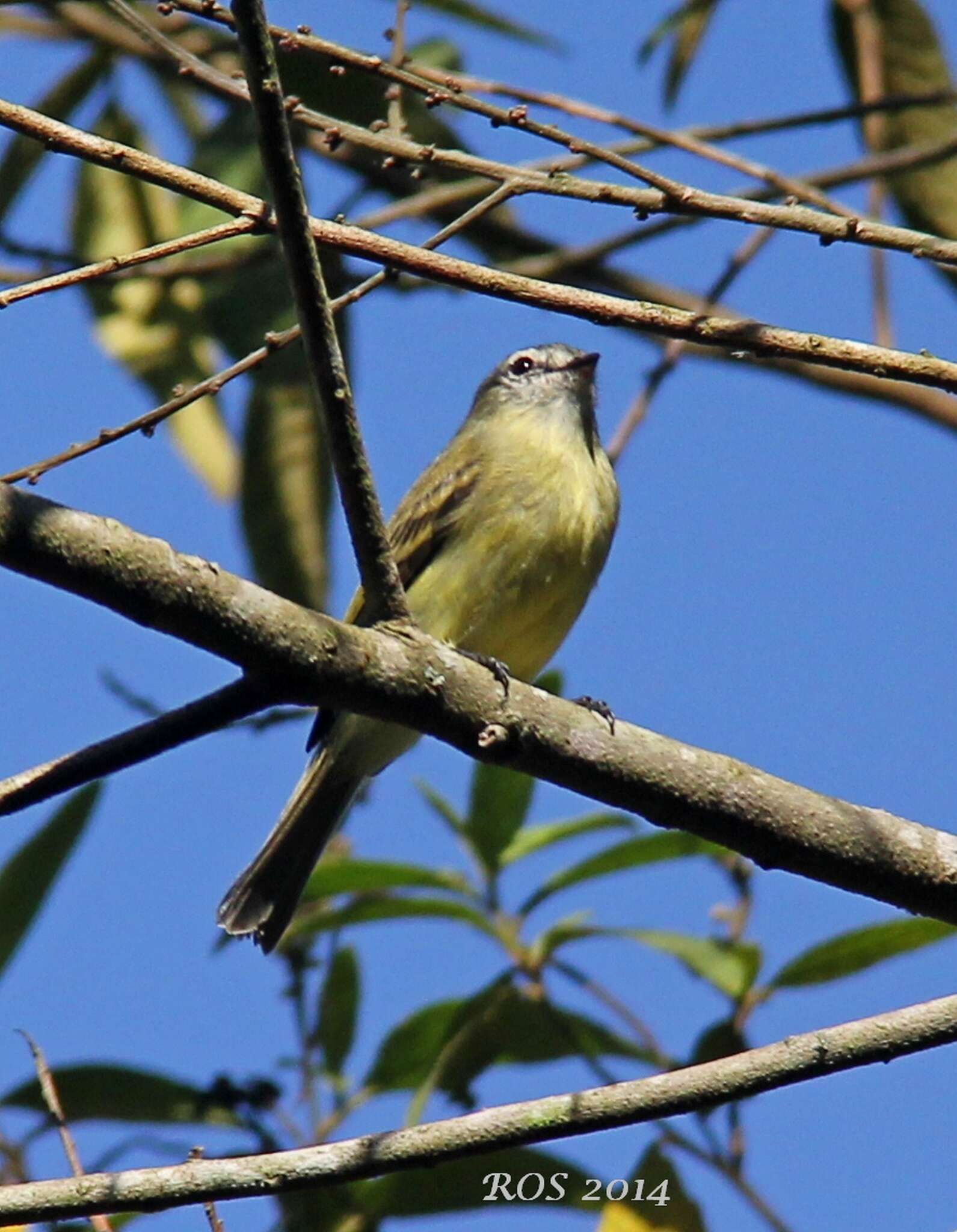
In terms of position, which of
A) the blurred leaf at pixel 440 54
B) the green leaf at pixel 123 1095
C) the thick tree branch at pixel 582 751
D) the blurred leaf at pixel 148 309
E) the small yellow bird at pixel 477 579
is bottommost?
the green leaf at pixel 123 1095

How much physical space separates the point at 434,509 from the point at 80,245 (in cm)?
176

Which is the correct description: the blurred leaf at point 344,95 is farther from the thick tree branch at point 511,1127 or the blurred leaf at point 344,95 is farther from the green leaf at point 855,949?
the thick tree branch at point 511,1127

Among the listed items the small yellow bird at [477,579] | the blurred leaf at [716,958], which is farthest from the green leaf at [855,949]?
the small yellow bird at [477,579]

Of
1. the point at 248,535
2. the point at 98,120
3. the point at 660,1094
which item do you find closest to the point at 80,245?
the point at 98,120

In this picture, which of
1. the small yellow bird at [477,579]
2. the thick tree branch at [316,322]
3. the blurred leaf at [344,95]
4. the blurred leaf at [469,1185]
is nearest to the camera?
the thick tree branch at [316,322]

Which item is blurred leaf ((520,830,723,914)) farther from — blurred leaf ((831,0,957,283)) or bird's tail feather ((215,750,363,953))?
blurred leaf ((831,0,957,283))

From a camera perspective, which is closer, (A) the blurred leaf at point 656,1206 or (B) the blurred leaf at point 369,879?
(A) the blurred leaf at point 656,1206

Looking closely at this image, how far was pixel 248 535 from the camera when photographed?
5.12m

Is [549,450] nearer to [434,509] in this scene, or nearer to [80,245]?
[434,509]

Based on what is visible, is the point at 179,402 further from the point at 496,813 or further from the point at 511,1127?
the point at 496,813

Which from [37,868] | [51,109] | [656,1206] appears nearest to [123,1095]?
[37,868]

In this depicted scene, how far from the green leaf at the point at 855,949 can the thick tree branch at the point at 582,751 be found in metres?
1.11

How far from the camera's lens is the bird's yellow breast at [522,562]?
4.82 m

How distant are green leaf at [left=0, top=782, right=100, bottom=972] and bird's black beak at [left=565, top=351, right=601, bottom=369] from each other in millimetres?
2414
